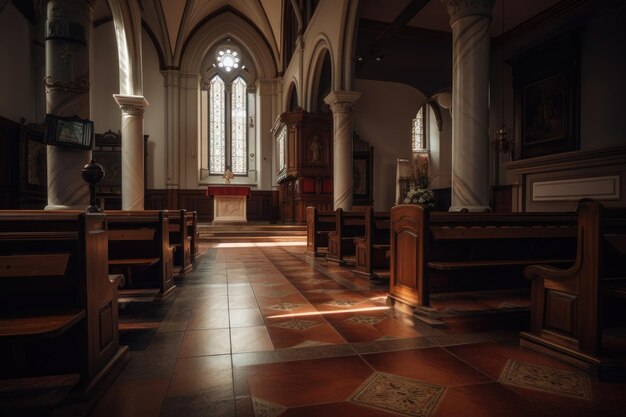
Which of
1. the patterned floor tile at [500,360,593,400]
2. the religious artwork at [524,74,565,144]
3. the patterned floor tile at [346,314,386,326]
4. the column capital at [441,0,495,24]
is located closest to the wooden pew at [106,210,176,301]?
the patterned floor tile at [346,314,386,326]

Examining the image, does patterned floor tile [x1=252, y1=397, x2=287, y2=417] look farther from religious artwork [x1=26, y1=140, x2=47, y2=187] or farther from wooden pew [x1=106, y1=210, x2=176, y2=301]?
religious artwork [x1=26, y1=140, x2=47, y2=187]

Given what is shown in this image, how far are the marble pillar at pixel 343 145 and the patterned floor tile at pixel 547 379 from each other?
7348 millimetres

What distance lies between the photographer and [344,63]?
938cm

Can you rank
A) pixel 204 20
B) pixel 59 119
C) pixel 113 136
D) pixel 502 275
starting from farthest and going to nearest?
pixel 204 20, pixel 113 136, pixel 59 119, pixel 502 275

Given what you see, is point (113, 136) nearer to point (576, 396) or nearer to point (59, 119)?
point (59, 119)

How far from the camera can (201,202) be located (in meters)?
15.6

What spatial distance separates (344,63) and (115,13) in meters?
5.65

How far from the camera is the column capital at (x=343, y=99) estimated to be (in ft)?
30.4

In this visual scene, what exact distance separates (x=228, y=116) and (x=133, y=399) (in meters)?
16.0

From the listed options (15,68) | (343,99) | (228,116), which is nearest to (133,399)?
(343,99)

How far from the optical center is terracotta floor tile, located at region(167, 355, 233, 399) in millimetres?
1920

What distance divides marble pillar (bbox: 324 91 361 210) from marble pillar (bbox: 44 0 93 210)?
565cm

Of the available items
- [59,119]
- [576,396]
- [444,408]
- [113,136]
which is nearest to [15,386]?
[444,408]

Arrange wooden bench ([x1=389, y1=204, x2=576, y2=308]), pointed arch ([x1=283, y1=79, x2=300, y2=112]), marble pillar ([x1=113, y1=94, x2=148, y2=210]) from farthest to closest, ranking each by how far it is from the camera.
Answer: pointed arch ([x1=283, y1=79, x2=300, y2=112]) → marble pillar ([x1=113, y1=94, x2=148, y2=210]) → wooden bench ([x1=389, y1=204, x2=576, y2=308])
